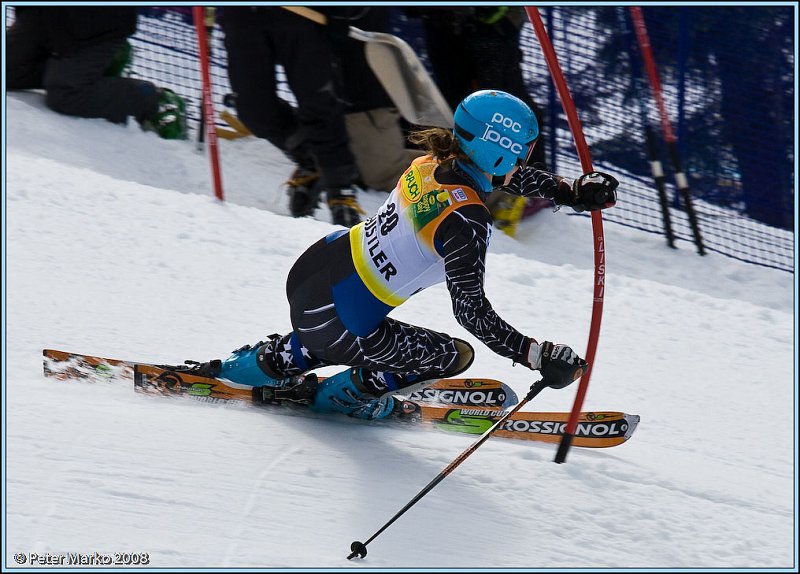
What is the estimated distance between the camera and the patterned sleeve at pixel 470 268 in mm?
3291

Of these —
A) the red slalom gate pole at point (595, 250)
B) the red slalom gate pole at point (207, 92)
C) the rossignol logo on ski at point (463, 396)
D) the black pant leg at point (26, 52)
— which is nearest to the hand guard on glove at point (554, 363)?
the red slalom gate pole at point (595, 250)

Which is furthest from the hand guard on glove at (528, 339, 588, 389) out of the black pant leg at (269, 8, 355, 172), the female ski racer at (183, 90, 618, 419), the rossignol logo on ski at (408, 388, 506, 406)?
the black pant leg at (269, 8, 355, 172)

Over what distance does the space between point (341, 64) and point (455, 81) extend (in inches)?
32.6

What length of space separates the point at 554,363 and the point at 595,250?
0.62 meters

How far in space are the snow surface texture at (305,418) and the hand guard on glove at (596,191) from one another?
3.43ft

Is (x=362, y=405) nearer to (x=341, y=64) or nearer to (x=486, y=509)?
(x=486, y=509)

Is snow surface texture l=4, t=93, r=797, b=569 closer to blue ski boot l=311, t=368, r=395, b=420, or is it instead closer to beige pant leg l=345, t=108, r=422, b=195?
blue ski boot l=311, t=368, r=395, b=420

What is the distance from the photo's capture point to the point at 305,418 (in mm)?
4078

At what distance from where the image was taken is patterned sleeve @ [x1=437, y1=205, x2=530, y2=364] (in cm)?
329

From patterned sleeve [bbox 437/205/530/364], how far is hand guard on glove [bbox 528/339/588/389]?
0.12 m

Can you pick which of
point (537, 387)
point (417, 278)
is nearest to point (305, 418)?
point (417, 278)

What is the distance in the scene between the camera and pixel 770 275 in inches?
271

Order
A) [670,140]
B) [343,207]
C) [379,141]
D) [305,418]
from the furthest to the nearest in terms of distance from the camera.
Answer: [670,140] < [379,141] < [343,207] < [305,418]

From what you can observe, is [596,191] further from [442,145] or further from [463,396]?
[463,396]
